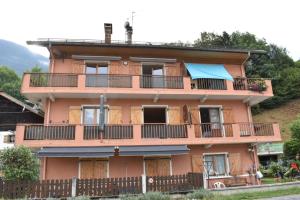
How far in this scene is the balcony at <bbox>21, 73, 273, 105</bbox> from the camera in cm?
1689

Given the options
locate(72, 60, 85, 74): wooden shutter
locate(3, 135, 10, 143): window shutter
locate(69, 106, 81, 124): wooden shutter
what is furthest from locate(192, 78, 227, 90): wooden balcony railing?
locate(3, 135, 10, 143): window shutter

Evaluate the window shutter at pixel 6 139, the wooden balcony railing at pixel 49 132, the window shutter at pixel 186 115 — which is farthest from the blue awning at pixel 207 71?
the window shutter at pixel 6 139

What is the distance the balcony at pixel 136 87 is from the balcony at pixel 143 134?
217 centimetres

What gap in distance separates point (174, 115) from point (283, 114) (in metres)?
28.7

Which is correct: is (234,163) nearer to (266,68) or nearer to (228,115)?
(228,115)

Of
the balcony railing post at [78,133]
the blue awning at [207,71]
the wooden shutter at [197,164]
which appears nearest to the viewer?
the balcony railing post at [78,133]

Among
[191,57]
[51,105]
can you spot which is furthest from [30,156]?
[191,57]

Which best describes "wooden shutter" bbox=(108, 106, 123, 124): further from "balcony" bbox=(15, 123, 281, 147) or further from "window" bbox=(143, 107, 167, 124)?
"window" bbox=(143, 107, 167, 124)

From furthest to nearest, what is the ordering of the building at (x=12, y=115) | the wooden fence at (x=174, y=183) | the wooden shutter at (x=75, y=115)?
the building at (x=12, y=115) → the wooden shutter at (x=75, y=115) → the wooden fence at (x=174, y=183)

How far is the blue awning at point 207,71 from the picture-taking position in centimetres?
1847

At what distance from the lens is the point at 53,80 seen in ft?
56.0

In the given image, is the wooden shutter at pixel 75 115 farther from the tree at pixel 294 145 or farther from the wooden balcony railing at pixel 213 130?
the tree at pixel 294 145

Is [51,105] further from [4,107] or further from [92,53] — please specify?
[4,107]

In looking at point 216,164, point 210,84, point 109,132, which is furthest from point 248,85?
point 109,132
